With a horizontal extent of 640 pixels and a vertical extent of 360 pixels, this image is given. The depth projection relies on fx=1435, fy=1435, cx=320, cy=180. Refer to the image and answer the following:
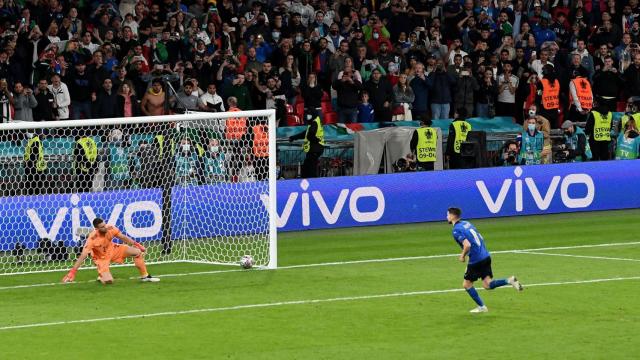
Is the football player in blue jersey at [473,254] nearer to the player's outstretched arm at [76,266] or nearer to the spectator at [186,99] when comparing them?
the player's outstretched arm at [76,266]

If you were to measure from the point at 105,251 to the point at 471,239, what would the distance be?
672 centimetres

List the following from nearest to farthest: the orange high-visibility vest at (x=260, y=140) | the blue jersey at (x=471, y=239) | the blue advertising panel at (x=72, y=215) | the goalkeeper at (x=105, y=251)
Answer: the blue jersey at (x=471, y=239) → the goalkeeper at (x=105, y=251) → the blue advertising panel at (x=72, y=215) → the orange high-visibility vest at (x=260, y=140)

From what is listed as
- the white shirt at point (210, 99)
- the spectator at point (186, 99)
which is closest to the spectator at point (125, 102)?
the spectator at point (186, 99)

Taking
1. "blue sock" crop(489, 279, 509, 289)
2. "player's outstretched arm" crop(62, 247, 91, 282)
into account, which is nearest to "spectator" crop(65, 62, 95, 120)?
"player's outstretched arm" crop(62, 247, 91, 282)

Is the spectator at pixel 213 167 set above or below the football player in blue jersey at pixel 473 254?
above

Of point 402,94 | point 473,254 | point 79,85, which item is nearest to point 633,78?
point 402,94

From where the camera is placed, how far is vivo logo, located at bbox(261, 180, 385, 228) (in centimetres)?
2947

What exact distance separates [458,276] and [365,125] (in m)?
11.8

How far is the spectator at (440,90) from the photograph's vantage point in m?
36.1

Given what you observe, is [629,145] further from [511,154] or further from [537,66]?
[537,66]

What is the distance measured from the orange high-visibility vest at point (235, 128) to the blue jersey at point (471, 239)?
8465mm

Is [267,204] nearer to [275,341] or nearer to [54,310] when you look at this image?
[54,310]

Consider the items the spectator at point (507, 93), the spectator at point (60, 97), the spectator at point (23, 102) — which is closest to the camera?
the spectator at point (23, 102)

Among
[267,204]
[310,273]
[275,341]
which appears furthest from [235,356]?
[267,204]
